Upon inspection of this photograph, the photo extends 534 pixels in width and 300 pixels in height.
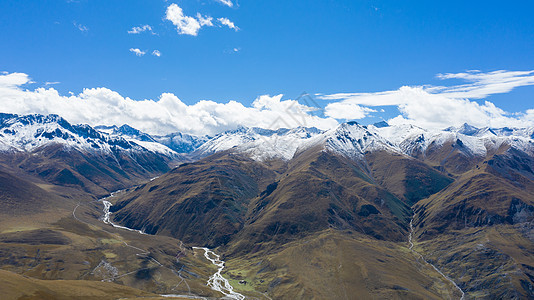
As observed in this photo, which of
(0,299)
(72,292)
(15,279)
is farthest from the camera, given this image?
(72,292)

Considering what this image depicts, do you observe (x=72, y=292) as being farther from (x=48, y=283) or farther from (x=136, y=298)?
(x=136, y=298)

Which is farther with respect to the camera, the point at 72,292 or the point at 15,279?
the point at 72,292

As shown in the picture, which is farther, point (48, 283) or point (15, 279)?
point (48, 283)

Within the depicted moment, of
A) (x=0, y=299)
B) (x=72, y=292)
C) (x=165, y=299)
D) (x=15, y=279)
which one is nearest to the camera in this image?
(x=0, y=299)

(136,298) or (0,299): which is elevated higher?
(0,299)

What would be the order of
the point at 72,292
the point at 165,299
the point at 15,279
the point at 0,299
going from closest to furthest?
the point at 0,299, the point at 15,279, the point at 72,292, the point at 165,299

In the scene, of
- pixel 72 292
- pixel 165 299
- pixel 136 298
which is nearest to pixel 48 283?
pixel 72 292

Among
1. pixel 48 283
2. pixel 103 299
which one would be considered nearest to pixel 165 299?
pixel 103 299

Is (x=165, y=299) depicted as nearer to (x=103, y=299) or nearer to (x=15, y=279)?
(x=103, y=299)

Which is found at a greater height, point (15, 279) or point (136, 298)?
point (15, 279)
